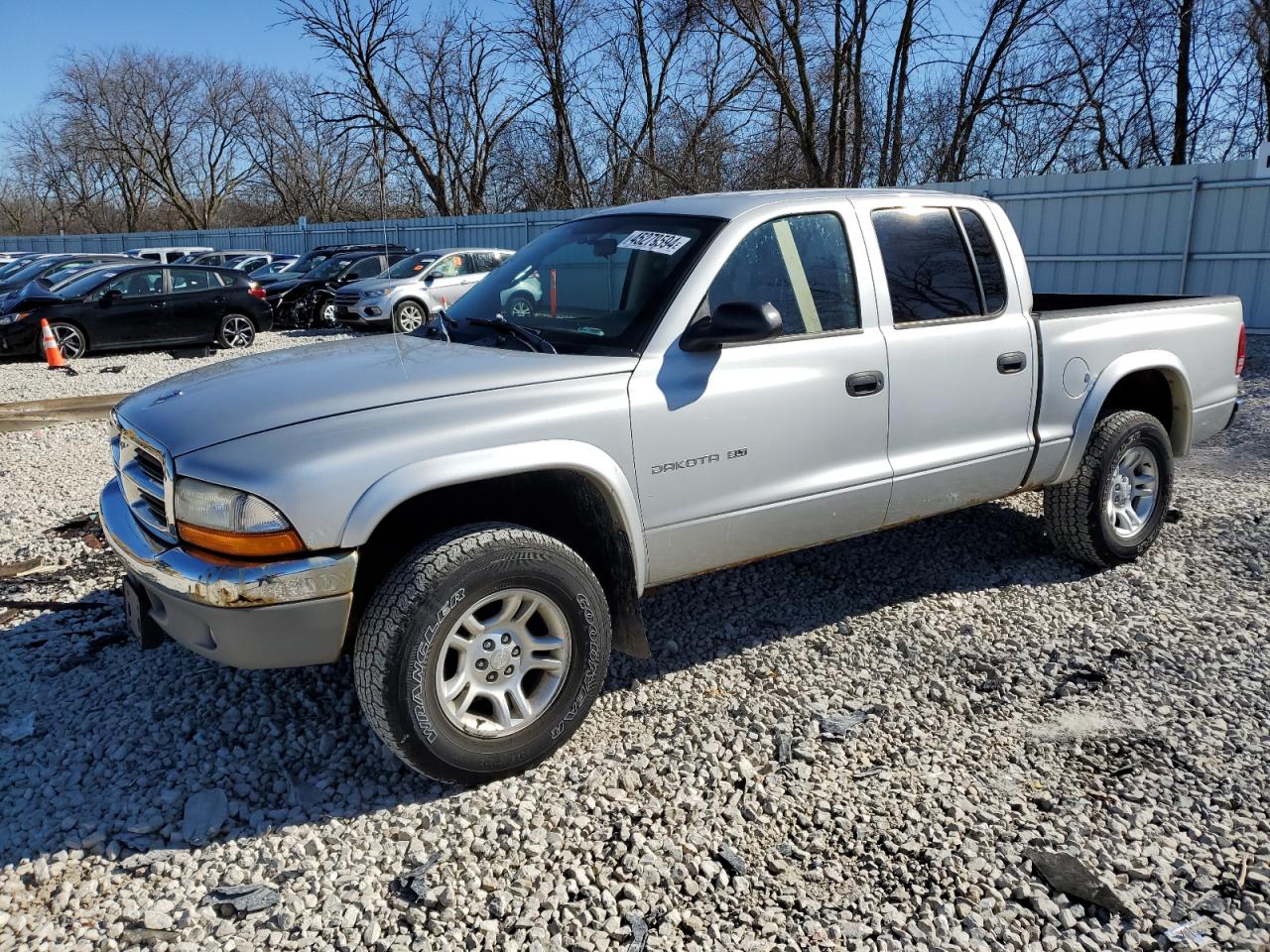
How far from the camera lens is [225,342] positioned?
1510 centimetres

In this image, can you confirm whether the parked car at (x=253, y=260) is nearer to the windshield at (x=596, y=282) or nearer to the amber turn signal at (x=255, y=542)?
the windshield at (x=596, y=282)

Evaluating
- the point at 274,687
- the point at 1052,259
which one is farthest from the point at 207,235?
the point at 274,687

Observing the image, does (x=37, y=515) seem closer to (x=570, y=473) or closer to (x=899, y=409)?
(x=570, y=473)

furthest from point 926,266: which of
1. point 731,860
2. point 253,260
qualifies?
point 253,260

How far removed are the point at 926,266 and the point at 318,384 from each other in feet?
8.49

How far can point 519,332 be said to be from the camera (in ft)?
11.8

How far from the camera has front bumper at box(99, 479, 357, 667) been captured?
8.71 feet

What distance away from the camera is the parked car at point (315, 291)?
18.4m

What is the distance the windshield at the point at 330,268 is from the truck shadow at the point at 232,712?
51.0ft

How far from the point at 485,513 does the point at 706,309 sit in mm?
1090

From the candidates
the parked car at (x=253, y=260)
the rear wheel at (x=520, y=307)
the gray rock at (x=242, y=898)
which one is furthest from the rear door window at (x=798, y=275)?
the parked car at (x=253, y=260)

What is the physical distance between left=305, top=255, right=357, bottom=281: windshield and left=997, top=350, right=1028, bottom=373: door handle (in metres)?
16.8

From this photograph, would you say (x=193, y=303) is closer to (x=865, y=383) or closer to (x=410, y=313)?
(x=410, y=313)

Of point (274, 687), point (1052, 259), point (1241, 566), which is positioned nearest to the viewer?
point (274, 687)
